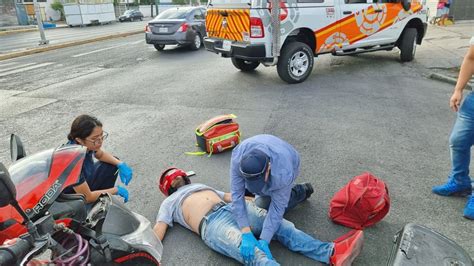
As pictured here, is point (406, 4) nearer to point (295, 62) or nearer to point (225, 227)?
point (295, 62)

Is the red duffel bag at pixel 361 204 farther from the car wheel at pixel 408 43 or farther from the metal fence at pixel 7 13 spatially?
the metal fence at pixel 7 13

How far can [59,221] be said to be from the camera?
1.75 meters

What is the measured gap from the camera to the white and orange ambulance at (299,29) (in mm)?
6824

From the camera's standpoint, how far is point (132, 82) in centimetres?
832

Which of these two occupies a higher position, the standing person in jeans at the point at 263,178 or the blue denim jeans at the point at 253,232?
the standing person in jeans at the point at 263,178

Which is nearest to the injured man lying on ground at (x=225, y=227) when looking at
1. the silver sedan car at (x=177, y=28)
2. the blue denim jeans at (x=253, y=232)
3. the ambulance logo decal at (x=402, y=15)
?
the blue denim jeans at (x=253, y=232)

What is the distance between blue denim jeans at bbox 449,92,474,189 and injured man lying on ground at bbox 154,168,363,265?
1.34 m

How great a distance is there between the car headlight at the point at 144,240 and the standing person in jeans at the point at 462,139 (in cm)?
259

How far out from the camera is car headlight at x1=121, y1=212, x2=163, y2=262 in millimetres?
2076

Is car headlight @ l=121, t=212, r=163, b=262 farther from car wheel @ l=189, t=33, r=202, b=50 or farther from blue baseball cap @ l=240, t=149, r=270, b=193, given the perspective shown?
car wheel @ l=189, t=33, r=202, b=50

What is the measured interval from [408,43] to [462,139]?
653cm

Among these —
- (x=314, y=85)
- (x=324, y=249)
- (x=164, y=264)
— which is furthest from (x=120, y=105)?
(x=324, y=249)

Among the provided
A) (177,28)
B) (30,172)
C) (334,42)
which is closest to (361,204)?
(30,172)

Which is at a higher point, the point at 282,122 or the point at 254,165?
the point at 254,165
